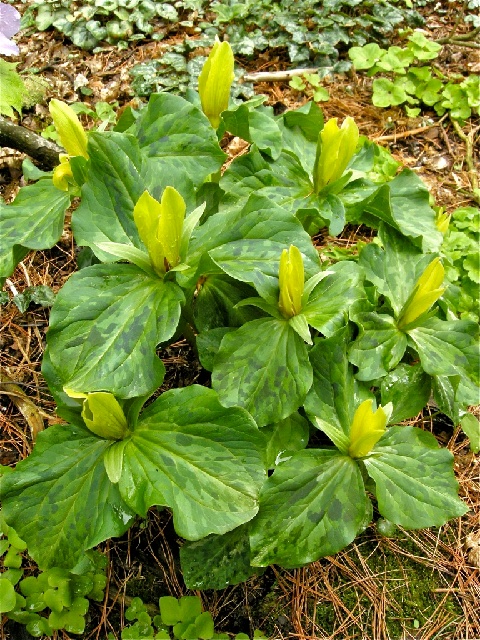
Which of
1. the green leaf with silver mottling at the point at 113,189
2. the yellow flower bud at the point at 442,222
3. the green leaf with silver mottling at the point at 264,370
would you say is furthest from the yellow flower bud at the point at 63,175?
the yellow flower bud at the point at 442,222

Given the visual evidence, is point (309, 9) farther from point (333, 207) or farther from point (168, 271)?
point (168, 271)

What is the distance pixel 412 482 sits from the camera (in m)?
1.89

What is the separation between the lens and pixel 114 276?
6.06 ft

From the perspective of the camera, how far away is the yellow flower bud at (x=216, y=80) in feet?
7.03

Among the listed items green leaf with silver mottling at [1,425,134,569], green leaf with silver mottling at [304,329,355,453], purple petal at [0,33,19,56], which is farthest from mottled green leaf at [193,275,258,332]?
purple petal at [0,33,19,56]

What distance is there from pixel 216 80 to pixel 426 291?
1.14 m

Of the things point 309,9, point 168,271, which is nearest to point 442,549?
point 168,271

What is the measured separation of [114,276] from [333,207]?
90cm

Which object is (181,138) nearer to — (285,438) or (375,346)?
(375,346)

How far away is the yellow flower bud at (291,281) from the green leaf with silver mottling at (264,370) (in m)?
0.08

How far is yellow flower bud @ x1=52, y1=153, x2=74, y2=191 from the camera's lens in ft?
6.75

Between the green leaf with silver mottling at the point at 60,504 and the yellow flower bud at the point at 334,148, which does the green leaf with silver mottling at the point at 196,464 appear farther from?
the yellow flower bud at the point at 334,148

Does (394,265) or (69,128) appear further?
(394,265)

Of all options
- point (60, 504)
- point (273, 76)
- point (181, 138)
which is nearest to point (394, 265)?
point (181, 138)
